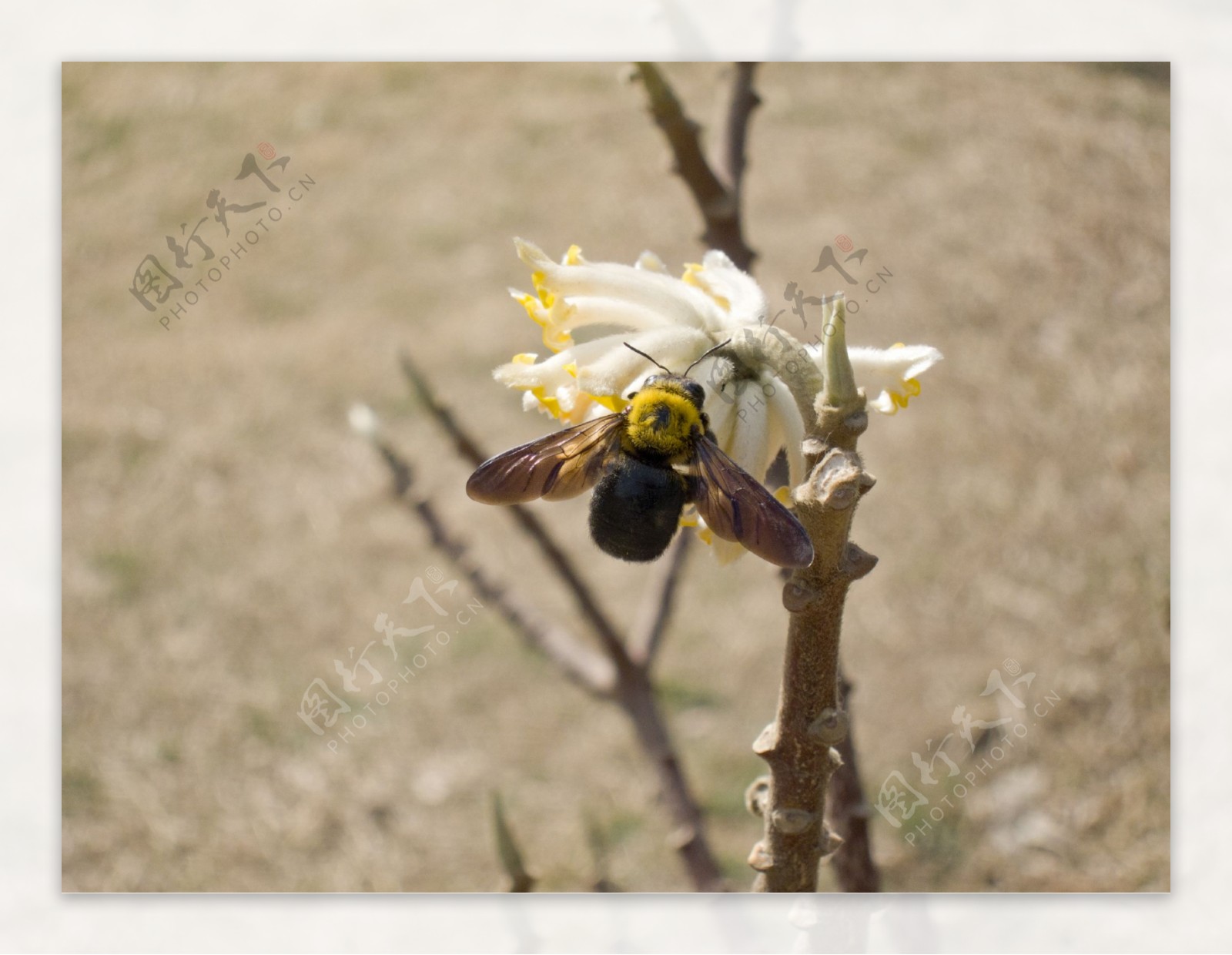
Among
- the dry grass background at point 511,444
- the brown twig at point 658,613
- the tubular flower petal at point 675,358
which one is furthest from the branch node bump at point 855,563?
the dry grass background at point 511,444

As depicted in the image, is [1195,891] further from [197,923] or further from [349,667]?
[349,667]

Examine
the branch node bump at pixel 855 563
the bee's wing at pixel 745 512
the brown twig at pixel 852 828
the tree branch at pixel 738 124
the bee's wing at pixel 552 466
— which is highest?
the tree branch at pixel 738 124

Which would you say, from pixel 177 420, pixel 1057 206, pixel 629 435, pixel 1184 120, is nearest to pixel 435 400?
pixel 629 435

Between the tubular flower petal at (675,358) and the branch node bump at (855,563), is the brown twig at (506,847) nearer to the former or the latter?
the tubular flower petal at (675,358)

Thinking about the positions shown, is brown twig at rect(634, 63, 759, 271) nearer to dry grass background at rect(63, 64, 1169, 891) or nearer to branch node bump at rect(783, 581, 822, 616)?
branch node bump at rect(783, 581, 822, 616)

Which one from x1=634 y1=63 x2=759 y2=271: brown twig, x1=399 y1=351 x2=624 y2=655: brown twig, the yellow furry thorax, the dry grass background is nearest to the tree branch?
x1=634 y1=63 x2=759 y2=271: brown twig

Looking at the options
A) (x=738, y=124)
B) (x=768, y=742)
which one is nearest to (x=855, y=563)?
(x=768, y=742)

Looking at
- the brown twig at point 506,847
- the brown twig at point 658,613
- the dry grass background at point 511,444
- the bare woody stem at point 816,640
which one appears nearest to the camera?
the bare woody stem at point 816,640
